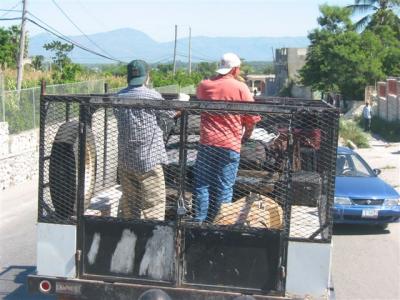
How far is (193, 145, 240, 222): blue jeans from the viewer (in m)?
5.45

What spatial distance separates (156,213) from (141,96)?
3.25 feet

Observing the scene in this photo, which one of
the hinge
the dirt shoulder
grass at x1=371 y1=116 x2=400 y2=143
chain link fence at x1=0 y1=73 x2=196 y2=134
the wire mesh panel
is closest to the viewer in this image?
the wire mesh panel

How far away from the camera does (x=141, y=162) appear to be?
551 centimetres

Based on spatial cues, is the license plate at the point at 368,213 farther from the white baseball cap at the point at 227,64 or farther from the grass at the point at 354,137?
the grass at the point at 354,137

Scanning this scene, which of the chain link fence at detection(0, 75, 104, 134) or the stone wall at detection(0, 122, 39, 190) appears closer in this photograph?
the stone wall at detection(0, 122, 39, 190)

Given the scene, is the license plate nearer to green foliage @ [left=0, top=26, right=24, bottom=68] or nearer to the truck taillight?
the truck taillight

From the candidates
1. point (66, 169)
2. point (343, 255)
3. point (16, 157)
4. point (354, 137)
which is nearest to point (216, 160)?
point (66, 169)

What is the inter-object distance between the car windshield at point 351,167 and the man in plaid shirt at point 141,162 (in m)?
7.40

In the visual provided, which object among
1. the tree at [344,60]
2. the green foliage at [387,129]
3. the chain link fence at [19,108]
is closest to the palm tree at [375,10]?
the tree at [344,60]

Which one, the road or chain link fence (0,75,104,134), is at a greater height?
chain link fence (0,75,104,134)

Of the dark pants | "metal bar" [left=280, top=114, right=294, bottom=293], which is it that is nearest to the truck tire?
"metal bar" [left=280, top=114, right=294, bottom=293]

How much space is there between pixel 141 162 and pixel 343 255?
5.09 metres

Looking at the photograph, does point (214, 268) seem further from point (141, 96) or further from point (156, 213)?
point (141, 96)

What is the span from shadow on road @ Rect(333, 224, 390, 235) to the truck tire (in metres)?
6.87
